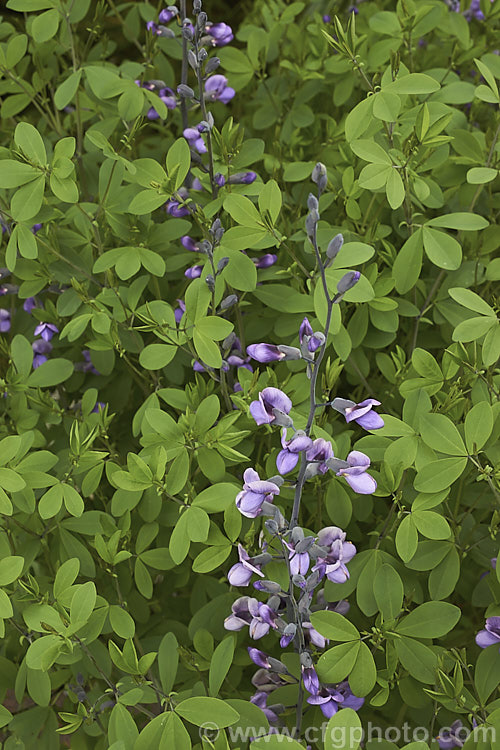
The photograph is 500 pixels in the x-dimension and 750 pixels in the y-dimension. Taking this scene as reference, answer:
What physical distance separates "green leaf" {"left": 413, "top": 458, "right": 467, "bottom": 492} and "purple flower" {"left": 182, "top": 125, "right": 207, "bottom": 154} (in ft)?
2.35

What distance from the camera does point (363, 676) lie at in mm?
928

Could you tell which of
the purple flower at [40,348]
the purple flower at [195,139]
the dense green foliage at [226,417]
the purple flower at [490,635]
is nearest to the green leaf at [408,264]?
the dense green foliage at [226,417]

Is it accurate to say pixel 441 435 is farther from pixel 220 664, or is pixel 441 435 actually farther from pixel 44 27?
pixel 44 27

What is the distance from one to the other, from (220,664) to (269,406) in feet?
1.24

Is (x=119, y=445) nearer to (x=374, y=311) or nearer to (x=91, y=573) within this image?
(x=91, y=573)

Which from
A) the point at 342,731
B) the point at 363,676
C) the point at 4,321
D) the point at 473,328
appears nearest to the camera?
the point at 342,731

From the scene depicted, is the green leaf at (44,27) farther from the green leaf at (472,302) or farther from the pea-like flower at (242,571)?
the pea-like flower at (242,571)

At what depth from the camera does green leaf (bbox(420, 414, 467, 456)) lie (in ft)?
3.20

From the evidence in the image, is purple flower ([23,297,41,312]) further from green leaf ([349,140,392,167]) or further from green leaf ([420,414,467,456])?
green leaf ([420,414,467,456])

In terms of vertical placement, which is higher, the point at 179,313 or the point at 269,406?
the point at 269,406

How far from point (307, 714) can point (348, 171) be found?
90 cm

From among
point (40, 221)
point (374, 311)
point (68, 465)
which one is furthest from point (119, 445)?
point (374, 311)

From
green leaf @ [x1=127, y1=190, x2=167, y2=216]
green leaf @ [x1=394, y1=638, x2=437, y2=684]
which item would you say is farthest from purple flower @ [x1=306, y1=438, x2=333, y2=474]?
green leaf @ [x1=127, y1=190, x2=167, y2=216]

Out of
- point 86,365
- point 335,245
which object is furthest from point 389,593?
point 86,365
